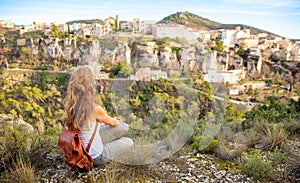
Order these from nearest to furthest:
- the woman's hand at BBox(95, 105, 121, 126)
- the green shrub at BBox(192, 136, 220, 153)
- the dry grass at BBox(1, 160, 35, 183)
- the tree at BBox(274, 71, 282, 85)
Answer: the dry grass at BBox(1, 160, 35, 183), the woman's hand at BBox(95, 105, 121, 126), the green shrub at BBox(192, 136, 220, 153), the tree at BBox(274, 71, 282, 85)

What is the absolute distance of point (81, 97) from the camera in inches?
70.3

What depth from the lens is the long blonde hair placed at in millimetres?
1773

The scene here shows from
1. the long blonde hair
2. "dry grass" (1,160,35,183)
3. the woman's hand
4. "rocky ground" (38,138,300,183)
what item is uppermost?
the long blonde hair

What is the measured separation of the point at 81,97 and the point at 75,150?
420mm

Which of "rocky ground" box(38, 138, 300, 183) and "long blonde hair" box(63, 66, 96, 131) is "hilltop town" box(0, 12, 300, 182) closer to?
"rocky ground" box(38, 138, 300, 183)

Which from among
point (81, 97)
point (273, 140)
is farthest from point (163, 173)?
point (273, 140)

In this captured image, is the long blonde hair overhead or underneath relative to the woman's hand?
overhead

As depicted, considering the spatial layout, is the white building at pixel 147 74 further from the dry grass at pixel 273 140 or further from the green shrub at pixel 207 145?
the dry grass at pixel 273 140

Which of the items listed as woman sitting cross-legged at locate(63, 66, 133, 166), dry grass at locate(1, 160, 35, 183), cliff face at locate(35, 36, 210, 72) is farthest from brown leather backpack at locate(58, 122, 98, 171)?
cliff face at locate(35, 36, 210, 72)

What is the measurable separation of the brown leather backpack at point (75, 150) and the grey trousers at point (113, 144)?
0.12 m

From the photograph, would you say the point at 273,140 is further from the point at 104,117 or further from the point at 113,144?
the point at 104,117

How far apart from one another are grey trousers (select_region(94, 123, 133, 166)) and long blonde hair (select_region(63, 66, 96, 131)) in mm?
314

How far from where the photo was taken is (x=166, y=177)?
2.06 m

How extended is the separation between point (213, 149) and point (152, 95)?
109 cm
